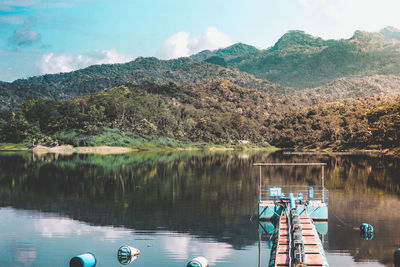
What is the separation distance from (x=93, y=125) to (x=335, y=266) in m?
149

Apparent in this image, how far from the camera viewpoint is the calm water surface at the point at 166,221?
23.9 metres

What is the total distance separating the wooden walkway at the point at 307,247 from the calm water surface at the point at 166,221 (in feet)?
4.67

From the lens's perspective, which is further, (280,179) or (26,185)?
(280,179)

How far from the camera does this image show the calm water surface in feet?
78.4

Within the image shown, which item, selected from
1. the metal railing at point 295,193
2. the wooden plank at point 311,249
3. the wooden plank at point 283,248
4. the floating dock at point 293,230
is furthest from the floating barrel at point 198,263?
the metal railing at point 295,193

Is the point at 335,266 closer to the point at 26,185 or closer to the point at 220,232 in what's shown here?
the point at 220,232

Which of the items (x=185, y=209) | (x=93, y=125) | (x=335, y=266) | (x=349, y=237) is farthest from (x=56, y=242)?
(x=93, y=125)

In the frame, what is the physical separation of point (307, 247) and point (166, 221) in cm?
1325

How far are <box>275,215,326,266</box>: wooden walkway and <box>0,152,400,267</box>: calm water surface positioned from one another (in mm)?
1424

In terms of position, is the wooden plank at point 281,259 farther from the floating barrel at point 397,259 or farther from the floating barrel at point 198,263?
the floating barrel at point 397,259

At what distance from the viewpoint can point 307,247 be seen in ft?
71.2

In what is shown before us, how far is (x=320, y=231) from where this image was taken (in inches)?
1161

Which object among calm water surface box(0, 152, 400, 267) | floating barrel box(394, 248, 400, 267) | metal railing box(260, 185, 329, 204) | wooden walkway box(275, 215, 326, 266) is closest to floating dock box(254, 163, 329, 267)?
wooden walkway box(275, 215, 326, 266)

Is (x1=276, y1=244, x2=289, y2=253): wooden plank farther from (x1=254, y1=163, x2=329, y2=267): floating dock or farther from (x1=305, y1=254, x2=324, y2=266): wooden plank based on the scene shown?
(x1=305, y1=254, x2=324, y2=266): wooden plank
